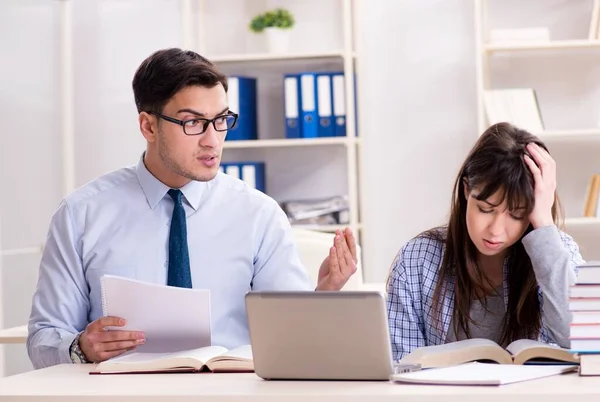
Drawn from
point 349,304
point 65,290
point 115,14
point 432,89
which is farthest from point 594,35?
point 349,304

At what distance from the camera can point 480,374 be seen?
140 cm

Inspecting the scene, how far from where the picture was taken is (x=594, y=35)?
3.85 meters

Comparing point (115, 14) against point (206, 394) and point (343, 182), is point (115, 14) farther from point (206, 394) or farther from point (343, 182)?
point (206, 394)

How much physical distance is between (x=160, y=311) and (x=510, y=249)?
774 millimetres

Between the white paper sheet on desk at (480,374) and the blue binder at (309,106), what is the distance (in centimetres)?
258

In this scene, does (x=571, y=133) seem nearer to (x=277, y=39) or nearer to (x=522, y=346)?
(x=277, y=39)

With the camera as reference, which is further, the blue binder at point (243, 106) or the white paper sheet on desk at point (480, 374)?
the blue binder at point (243, 106)

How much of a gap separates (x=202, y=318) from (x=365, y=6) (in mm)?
2793

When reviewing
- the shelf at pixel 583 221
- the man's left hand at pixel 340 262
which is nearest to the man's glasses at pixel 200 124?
the man's left hand at pixel 340 262

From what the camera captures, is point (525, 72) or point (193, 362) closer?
point (193, 362)

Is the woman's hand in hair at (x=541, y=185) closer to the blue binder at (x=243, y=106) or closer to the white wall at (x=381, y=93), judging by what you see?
the white wall at (x=381, y=93)

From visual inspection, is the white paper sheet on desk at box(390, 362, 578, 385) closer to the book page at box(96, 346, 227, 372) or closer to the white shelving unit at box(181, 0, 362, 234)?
the book page at box(96, 346, 227, 372)

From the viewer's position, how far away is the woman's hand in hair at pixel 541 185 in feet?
6.15

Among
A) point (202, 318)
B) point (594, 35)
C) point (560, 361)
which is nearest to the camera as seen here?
point (560, 361)
